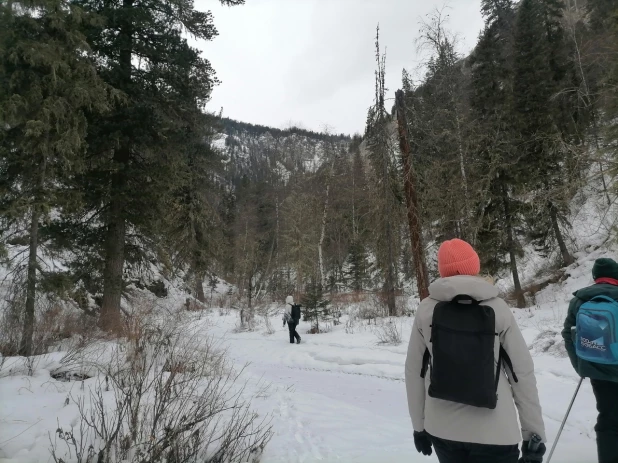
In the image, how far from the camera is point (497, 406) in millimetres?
2156

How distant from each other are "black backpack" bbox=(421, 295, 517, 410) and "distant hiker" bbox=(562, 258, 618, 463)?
5.47 feet

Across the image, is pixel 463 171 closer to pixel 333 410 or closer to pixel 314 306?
pixel 314 306

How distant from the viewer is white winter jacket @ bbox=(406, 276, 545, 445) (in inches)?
83.7

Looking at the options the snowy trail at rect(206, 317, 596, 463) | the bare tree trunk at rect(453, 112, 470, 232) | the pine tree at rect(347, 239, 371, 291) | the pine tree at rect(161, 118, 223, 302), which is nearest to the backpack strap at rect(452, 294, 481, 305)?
the snowy trail at rect(206, 317, 596, 463)

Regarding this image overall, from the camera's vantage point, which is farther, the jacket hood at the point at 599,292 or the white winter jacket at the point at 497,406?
the jacket hood at the point at 599,292

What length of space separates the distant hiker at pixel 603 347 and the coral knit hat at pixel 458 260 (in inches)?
67.6

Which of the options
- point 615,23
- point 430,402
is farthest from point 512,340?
point 615,23

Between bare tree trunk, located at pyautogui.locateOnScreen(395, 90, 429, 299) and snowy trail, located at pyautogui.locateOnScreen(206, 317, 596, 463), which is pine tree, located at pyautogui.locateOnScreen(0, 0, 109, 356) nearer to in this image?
snowy trail, located at pyautogui.locateOnScreen(206, 317, 596, 463)

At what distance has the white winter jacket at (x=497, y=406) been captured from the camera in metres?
2.12

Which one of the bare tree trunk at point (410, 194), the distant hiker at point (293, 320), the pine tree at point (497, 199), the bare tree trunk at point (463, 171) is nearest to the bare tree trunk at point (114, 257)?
the distant hiker at point (293, 320)

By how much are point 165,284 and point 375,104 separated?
667 inches

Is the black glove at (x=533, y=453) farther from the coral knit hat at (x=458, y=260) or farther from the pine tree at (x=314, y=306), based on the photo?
the pine tree at (x=314, y=306)

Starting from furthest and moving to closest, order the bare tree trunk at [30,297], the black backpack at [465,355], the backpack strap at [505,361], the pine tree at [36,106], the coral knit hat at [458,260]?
the pine tree at [36,106] < the bare tree trunk at [30,297] < the coral knit hat at [458,260] < the backpack strap at [505,361] < the black backpack at [465,355]

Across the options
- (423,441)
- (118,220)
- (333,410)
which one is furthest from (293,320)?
(423,441)
